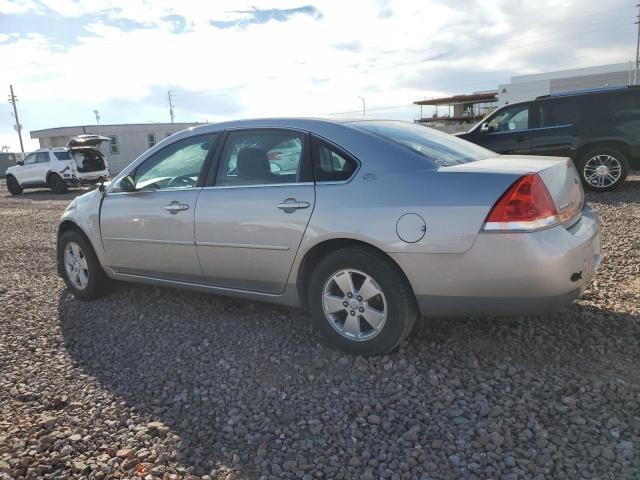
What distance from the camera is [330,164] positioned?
3398 mm

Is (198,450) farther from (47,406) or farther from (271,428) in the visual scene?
(47,406)

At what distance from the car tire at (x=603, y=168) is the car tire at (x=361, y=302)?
7.55 m

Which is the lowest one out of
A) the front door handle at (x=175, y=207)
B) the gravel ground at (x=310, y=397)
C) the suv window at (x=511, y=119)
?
the gravel ground at (x=310, y=397)

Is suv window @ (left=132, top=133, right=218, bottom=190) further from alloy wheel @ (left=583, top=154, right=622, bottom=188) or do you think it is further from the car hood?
the car hood

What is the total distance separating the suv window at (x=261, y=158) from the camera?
11.8 ft

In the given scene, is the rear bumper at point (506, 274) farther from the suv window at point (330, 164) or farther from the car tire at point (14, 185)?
the car tire at point (14, 185)

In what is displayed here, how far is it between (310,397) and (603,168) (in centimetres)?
831

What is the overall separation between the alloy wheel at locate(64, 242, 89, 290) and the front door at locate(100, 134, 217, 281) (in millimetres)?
429

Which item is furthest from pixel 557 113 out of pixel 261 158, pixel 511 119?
pixel 261 158

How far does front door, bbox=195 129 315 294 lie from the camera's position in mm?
3457

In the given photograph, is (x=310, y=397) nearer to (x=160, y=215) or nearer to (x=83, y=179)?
(x=160, y=215)

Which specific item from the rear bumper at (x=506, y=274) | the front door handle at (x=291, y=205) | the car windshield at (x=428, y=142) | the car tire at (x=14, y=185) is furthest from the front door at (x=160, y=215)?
the car tire at (x=14, y=185)

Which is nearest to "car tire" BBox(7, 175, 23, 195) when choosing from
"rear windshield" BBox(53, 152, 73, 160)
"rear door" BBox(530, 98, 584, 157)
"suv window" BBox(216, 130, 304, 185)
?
"rear windshield" BBox(53, 152, 73, 160)

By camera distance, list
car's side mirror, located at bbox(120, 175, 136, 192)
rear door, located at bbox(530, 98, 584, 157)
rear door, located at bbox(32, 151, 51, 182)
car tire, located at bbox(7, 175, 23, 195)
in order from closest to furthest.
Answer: car's side mirror, located at bbox(120, 175, 136, 192) → rear door, located at bbox(530, 98, 584, 157) → rear door, located at bbox(32, 151, 51, 182) → car tire, located at bbox(7, 175, 23, 195)
